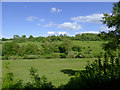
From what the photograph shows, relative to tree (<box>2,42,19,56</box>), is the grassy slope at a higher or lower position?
lower

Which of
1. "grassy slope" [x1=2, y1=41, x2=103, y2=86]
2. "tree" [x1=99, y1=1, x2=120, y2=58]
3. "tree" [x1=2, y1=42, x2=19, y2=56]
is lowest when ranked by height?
"grassy slope" [x1=2, y1=41, x2=103, y2=86]

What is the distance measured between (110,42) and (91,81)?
37.5 feet

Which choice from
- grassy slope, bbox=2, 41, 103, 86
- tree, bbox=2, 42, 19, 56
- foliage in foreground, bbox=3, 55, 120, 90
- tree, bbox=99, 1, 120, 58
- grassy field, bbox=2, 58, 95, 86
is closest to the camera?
foliage in foreground, bbox=3, 55, 120, 90

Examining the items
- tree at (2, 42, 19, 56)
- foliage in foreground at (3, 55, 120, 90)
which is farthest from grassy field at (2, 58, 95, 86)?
tree at (2, 42, 19, 56)

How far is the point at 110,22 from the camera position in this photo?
Answer: 13469 mm

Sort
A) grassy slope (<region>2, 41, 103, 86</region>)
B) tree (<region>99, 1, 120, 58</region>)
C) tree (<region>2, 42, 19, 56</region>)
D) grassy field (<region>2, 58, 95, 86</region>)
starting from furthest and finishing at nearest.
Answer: tree (<region>2, 42, 19, 56</region>)
grassy slope (<region>2, 41, 103, 86</region>)
grassy field (<region>2, 58, 95, 86</region>)
tree (<region>99, 1, 120, 58</region>)

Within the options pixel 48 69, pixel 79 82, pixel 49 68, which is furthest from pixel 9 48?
pixel 79 82

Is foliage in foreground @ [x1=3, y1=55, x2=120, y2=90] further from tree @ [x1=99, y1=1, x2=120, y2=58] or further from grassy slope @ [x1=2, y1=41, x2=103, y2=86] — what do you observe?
tree @ [x1=99, y1=1, x2=120, y2=58]

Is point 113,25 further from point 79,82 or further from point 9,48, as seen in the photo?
point 9,48

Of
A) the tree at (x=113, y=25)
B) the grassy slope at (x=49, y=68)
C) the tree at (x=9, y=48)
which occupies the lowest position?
the grassy slope at (x=49, y=68)

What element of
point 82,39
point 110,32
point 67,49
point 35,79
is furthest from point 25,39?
point 35,79

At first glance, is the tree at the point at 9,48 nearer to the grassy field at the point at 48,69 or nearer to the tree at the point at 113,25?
the grassy field at the point at 48,69

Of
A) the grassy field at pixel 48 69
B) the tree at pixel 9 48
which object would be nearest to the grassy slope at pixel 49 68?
the grassy field at pixel 48 69

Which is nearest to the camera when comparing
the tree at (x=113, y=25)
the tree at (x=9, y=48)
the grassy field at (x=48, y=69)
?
the tree at (x=113, y=25)
